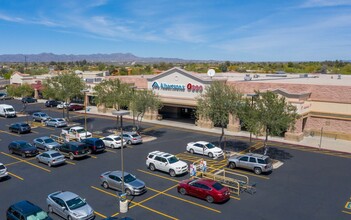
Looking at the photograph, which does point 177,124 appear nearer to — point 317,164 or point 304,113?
point 304,113

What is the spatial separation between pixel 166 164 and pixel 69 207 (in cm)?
1026

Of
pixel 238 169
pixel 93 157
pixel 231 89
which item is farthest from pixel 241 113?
pixel 93 157

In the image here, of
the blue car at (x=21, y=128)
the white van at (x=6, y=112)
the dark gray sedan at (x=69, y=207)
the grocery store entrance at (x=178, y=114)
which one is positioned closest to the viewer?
the dark gray sedan at (x=69, y=207)

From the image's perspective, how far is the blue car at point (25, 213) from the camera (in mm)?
18219

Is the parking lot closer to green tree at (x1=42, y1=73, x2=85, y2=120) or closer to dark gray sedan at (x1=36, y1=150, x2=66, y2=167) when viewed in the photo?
dark gray sedan at (x1=36, y1=150, x2=66, y2=167)

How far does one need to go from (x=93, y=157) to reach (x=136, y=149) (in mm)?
5052

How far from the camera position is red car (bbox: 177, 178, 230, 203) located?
22.0 metres

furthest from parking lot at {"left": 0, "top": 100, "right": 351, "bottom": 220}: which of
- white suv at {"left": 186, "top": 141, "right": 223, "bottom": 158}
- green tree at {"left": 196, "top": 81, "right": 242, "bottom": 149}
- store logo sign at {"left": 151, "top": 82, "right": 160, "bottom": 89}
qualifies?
store logo sign at {"left": 151, "top": 82, "right": 160, "bottom": 89}

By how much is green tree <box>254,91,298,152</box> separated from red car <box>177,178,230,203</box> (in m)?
11.2

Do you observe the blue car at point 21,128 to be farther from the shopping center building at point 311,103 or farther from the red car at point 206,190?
the red car at point 206,190

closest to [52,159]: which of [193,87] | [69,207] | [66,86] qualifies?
[69,207]

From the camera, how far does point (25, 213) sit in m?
18.3

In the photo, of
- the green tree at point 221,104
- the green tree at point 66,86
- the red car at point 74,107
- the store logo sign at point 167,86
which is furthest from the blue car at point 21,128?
the green tree at point 221,104

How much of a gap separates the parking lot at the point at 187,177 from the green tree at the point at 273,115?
3.62m
